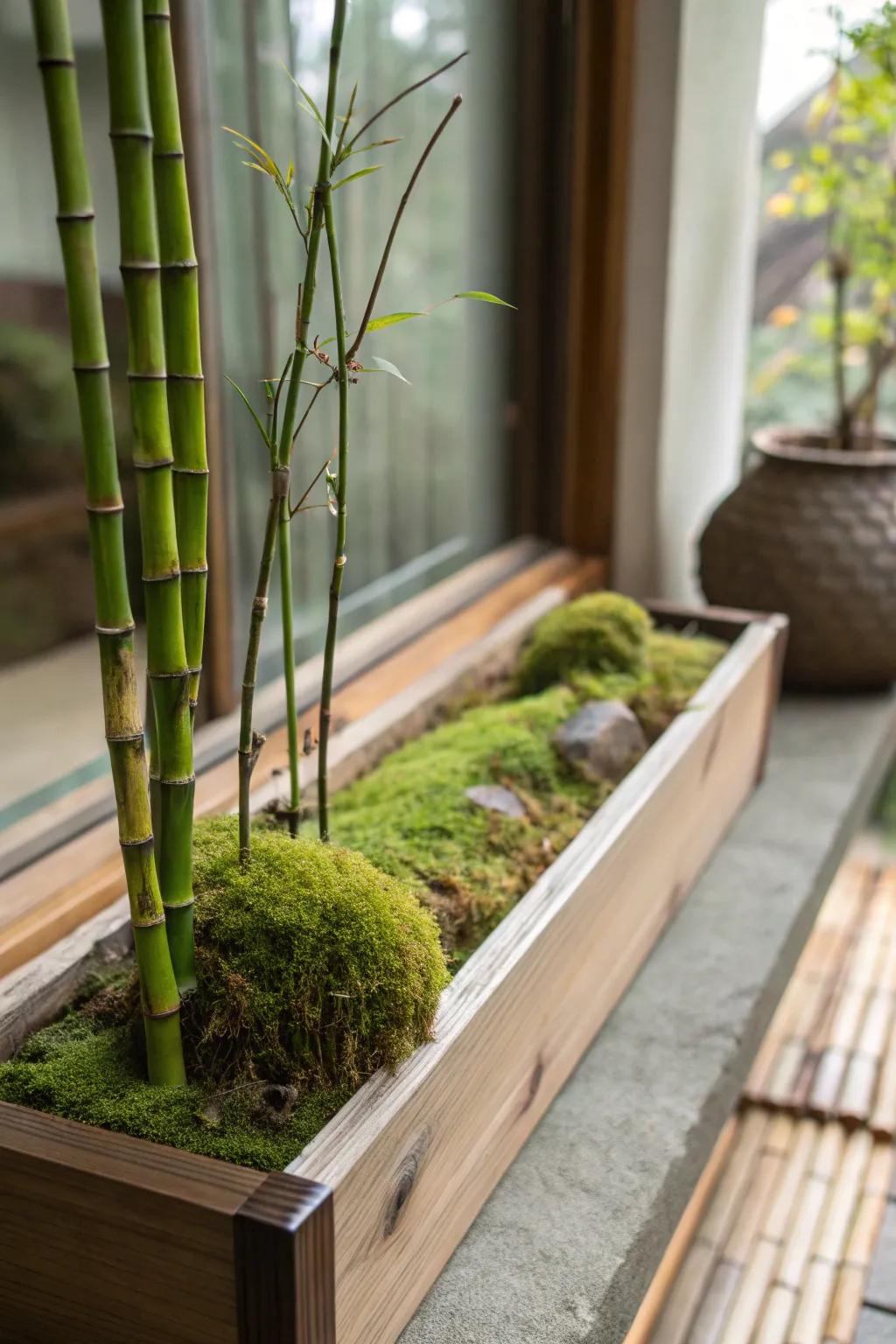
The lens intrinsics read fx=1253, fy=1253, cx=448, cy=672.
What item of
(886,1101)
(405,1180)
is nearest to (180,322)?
(405,1180)

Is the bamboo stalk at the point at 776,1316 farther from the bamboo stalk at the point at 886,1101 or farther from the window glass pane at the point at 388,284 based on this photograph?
the window glass pane at the point at 388,284

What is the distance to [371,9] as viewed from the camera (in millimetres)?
1575

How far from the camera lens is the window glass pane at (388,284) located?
4.63 ft

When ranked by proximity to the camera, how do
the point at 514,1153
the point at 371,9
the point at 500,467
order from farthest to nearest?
the point at 500,467
the point at 371,9
the point at 514,1153

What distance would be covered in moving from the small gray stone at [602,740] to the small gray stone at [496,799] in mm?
117

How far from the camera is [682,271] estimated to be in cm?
202

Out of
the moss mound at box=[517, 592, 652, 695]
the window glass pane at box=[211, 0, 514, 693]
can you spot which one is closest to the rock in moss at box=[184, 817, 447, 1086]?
the window glass pane at box=[211, 0, 514, 693]

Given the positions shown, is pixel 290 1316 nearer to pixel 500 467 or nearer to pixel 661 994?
pixel 661 994

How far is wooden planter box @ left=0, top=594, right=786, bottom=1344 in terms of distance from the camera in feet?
2.24

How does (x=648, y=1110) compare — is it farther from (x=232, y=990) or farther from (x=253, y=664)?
(x=253, y=664)

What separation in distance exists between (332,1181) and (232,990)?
0.16 m

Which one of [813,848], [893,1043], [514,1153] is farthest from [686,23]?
[514,1153]

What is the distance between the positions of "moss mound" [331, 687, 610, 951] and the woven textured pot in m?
0.70

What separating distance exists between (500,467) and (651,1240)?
1.34 meters
